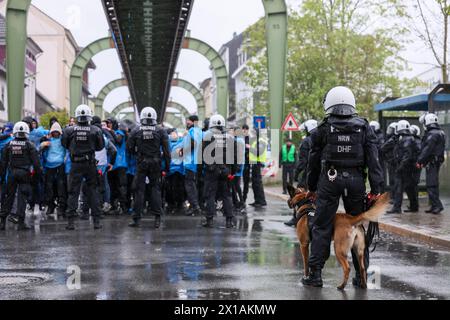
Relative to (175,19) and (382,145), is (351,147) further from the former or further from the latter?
(175,19)

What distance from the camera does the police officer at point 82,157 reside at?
46.8 ft

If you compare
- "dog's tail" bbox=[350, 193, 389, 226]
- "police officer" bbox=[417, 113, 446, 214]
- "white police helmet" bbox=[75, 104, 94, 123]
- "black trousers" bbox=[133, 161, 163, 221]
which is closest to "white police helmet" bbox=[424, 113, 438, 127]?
"police officer" bbox=[417, 113, 446, 214]

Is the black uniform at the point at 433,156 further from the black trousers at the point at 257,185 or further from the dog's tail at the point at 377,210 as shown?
the dog's tail at the point at 377,210

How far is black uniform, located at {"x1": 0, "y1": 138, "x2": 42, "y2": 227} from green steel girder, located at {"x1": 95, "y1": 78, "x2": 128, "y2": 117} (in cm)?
4657

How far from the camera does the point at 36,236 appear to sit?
1306cm

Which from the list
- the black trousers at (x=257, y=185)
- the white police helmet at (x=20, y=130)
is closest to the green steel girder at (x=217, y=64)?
the black trousers at (x=257, y=185)

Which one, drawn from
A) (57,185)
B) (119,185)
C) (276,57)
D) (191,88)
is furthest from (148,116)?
(191,88)

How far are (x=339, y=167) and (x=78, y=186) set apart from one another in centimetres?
746

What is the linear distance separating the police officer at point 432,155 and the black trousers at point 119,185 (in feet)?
20.8

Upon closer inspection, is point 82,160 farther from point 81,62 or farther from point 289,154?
point 81,62

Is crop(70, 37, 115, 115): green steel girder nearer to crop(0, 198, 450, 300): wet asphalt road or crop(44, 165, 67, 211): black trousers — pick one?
crop(44, 165, 67, 211): black trousers

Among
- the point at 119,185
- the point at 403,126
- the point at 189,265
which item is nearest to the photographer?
the point at 189,265

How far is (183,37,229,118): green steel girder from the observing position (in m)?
42.4

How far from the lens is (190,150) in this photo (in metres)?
17.0
